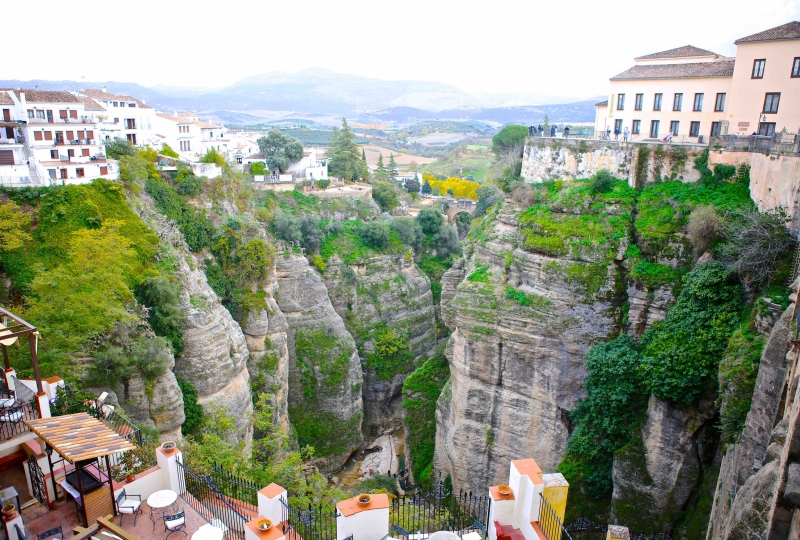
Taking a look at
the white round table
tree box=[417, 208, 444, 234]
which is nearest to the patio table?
the white round table

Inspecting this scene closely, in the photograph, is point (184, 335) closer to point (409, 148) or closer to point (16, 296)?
point (16, 296)

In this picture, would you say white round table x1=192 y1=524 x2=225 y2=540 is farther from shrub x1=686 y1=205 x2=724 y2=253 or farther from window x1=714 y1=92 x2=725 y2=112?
window x1=714 y1=92 x2=725 y2=112

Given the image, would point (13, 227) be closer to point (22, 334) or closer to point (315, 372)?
point (22, 334)

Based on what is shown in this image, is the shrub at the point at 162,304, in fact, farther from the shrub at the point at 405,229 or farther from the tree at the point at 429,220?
the tree at the point at 429,220

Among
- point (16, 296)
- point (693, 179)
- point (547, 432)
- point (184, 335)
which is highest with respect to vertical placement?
point (693, 179)

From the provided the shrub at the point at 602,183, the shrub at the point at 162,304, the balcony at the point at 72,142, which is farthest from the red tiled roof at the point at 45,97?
the shrub at the point at 602,183

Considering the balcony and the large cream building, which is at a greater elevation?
the large cream building

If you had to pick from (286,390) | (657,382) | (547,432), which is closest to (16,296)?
(286,390)
